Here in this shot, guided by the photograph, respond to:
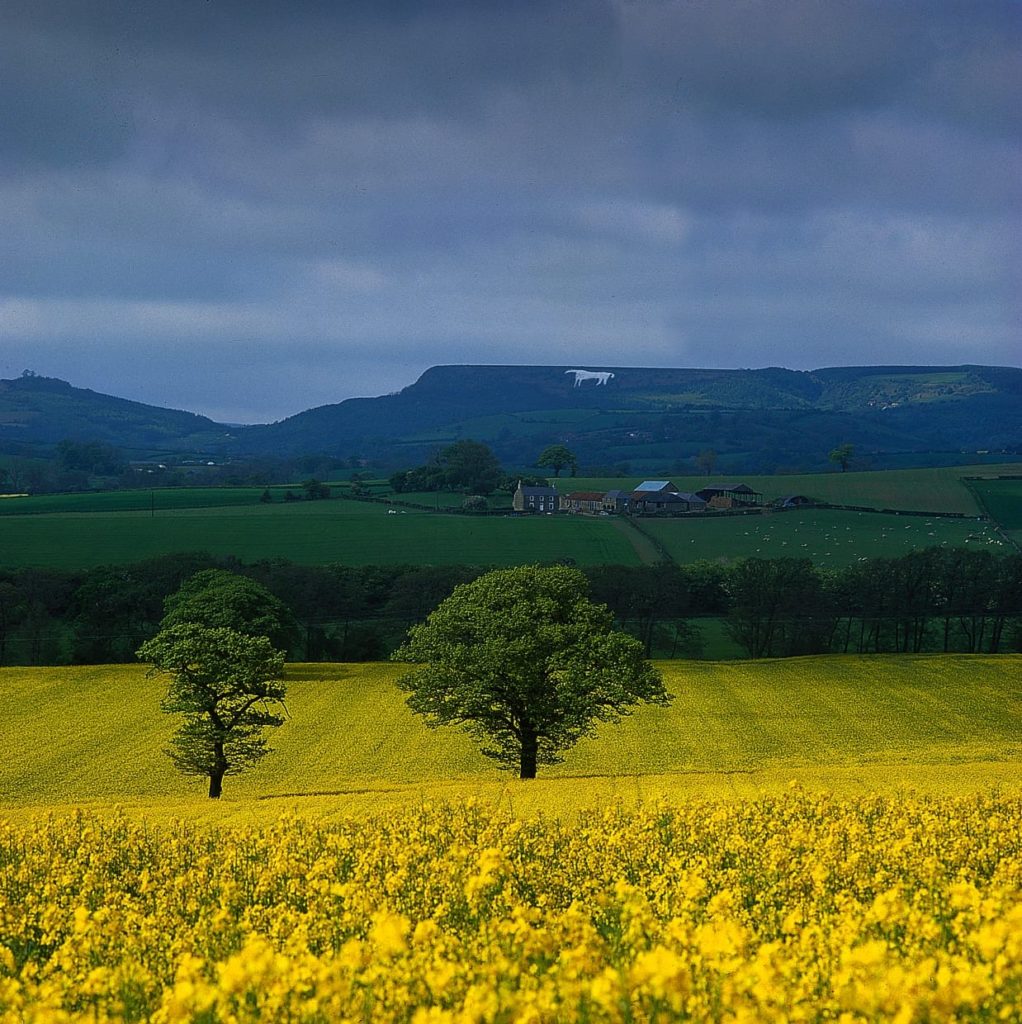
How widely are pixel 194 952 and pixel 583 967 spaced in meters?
5.17

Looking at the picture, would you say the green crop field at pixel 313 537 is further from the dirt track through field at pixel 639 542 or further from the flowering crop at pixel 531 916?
the flowering crop at pixel 531 916

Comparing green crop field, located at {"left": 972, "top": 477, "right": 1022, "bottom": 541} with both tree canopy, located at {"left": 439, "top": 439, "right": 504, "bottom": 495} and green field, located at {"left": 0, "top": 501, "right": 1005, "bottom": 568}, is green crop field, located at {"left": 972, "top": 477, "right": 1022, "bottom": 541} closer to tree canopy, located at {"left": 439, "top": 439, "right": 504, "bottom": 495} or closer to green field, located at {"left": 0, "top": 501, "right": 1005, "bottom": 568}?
green field, located at {"left": 0, "top": 501, "right": 1005, "bottom": 568}

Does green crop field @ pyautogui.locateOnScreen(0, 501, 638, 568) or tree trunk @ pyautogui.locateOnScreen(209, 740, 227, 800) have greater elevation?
green crop field @ pyautogui.locateOnScreen(0, 501, 638, 568)

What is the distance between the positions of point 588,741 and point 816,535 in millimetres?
85822

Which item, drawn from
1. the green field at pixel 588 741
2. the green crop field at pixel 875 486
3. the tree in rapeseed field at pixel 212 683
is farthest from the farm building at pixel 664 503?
the tree in rapeseed field at pixel 212 683

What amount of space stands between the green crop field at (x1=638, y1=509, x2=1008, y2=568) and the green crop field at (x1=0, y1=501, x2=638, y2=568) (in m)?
8.43

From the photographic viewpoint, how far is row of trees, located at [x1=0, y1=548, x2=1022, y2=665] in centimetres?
7325

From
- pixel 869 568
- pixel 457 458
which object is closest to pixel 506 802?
pixel 869 568

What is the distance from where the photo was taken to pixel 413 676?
40.2 m

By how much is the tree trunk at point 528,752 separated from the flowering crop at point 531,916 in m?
17.5

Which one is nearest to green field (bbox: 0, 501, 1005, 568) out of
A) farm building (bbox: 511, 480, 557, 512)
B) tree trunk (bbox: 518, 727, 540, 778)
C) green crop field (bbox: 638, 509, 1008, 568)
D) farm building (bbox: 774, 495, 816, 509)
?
green crop field (bbox: 638, 509, 1008, 568)

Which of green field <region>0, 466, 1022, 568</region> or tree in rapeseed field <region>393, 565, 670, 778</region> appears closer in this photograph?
tree in rapeseed field <region>393, 565, 670, 778</region>

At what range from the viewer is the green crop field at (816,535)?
11231 centimetres

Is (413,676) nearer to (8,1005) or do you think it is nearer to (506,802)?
(506,802)
